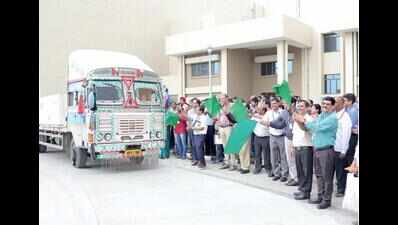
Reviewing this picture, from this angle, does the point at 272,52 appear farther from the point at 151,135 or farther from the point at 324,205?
the point at 324,205

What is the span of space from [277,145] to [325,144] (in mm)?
2260

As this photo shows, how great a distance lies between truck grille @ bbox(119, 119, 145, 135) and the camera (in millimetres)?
9469

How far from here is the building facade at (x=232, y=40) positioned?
1659 centimetres

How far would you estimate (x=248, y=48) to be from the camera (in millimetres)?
28766

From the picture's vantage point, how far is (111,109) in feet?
31.1

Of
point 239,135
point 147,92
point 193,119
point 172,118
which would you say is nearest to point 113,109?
point 147,92

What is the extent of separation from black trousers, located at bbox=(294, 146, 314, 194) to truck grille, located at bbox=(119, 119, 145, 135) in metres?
4.26

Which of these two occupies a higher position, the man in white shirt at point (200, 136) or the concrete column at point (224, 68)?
the concrete column at point (224, 68)

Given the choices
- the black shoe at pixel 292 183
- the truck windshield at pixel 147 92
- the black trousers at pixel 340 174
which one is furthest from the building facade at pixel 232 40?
the black trousers at pixel 340 174

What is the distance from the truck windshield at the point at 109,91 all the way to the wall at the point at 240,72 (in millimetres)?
18366

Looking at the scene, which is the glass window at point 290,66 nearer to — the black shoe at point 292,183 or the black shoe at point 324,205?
the black shoe at point 292,183

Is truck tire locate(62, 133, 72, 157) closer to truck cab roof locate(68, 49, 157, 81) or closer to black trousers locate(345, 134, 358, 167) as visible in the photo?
truck cab roof locate(68, 49, 157, 81)

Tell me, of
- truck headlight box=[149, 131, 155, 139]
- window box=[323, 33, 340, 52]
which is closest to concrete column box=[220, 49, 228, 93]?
window box=[323, 33, 340, 52]
